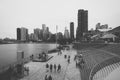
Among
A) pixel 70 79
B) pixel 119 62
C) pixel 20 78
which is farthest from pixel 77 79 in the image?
pixel 20 78

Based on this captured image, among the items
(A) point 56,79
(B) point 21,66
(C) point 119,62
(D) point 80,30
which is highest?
(D) point 80,30

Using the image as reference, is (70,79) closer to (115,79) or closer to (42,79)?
(42,79)

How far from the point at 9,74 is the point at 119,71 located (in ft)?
41.6

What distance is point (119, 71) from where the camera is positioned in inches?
379

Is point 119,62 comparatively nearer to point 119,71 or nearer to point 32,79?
point 119,71

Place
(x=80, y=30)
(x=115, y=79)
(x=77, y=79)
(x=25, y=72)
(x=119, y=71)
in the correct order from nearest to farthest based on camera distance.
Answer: (x=115, y=79) < (x=119, y=71) < (x=77, y=79) < (x=25, y=72) < (x=80, y=30)

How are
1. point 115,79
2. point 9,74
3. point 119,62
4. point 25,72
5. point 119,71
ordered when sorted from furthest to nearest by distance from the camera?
point 25,72 → point 9,74 → point 119,62 → point 119,71 → point 115,79

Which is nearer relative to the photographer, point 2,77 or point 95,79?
point 95,79

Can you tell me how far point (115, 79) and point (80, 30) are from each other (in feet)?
627

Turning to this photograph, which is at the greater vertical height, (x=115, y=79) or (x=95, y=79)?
(x=115, y=79)

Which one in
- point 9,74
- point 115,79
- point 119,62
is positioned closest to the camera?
point 115,79

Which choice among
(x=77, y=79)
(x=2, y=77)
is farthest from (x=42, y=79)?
(x=2, y=77)

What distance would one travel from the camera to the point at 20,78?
13.3 meters

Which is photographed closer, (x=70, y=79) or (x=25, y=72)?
(x=70, y=79)
